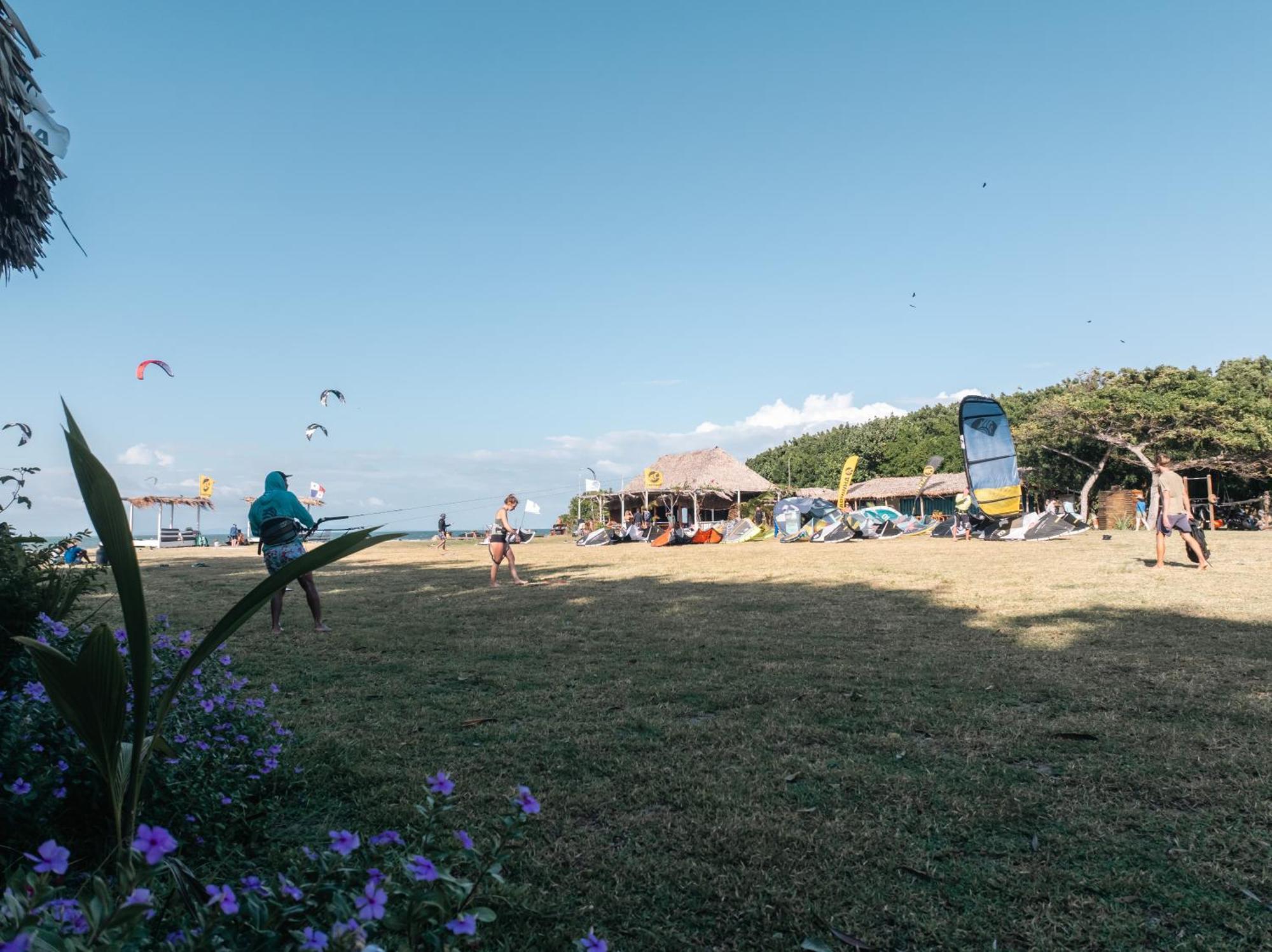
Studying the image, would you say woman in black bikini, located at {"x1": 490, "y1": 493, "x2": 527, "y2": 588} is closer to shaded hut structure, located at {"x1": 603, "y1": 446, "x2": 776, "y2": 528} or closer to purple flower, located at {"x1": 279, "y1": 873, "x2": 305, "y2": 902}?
purple flower, located at {"x1": 279, "y1": 873, "x2": 305, "y2": 902}

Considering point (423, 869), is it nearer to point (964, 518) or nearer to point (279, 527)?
point (279, 527)

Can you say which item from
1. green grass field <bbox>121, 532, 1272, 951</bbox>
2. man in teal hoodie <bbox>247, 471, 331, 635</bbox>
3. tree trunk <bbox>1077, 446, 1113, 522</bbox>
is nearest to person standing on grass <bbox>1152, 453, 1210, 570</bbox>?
green grass field <bbox>121, 532, 1272, 951</bbox>

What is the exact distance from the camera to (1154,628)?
672cm

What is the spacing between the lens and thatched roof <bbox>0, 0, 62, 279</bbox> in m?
4.49

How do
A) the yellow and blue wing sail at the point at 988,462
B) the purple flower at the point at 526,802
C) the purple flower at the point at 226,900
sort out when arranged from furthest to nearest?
the yellow and blue wing sail at the point at 988,462
the purple flower at the point at 526,802
the purple flower at the point at 226,900

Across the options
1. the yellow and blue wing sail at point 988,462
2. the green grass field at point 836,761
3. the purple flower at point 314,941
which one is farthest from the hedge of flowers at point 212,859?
the yellow and blue wing sail at point 988,462

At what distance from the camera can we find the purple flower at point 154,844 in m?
1.13

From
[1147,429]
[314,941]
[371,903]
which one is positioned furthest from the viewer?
[1147,429]

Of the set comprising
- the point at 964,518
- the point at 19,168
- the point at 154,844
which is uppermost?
the point at 19,168

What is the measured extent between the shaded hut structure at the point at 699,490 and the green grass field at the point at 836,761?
34.3 meters

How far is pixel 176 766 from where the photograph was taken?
8.17ft

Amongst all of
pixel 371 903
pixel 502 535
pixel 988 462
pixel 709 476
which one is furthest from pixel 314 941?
pixel 709 476

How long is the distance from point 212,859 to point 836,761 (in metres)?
2.43

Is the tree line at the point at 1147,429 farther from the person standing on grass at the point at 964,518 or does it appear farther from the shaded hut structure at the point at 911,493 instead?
the person standing on grass at the point at 964,518
